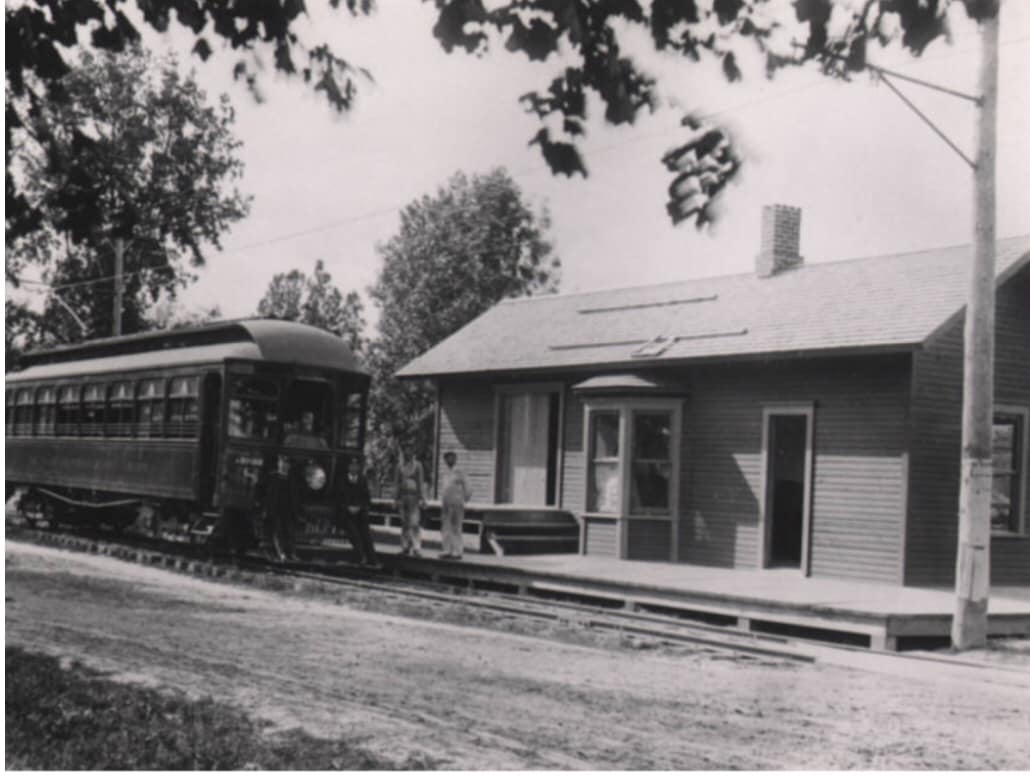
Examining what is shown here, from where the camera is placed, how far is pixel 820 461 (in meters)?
16.5

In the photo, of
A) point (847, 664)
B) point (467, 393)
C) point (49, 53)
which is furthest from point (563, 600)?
point (49, 53)

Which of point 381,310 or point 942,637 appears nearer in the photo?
point 942,637

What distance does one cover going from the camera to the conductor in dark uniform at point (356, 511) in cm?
1691

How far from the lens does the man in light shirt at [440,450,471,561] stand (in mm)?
17000

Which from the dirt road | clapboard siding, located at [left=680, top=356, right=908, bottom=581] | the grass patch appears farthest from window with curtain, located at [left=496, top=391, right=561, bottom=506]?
the grass patch

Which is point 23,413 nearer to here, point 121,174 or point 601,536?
point 601,536

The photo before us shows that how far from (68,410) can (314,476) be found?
5968 millimetres

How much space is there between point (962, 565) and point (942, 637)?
1070 millimetres

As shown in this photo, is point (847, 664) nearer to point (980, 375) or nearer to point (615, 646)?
point (615, 646)

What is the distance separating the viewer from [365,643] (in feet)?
35.6

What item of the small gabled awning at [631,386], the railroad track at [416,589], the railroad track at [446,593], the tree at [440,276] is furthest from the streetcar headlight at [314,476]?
the small gabled awning at [631,386]

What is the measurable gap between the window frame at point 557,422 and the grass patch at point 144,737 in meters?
12.6

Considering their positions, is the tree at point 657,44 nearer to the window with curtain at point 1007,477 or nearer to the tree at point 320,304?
the window with curtain at point 1007,477

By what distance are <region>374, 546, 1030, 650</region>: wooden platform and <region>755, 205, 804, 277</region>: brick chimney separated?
513 centimetres
